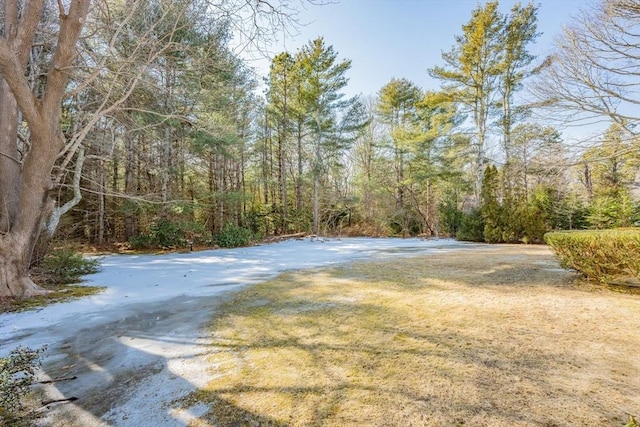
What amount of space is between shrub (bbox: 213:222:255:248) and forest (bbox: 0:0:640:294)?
0.10 meters

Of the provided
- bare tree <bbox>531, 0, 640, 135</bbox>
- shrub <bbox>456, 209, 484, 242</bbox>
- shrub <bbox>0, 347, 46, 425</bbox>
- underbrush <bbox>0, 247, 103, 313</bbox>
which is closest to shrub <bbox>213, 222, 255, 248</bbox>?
underbrush <bbox>0, 247, 103, 313</bbox>

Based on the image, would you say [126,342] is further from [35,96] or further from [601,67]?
[601,67]

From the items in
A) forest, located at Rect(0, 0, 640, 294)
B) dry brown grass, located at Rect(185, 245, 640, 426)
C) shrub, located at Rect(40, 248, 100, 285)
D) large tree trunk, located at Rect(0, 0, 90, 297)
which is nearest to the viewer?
dry brown grass, located at Rect(185, 245, 640, 426)

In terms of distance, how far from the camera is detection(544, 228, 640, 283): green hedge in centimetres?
319

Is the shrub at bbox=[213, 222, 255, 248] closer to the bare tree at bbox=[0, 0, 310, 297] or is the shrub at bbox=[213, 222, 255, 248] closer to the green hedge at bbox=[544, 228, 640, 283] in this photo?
the bare tree at bbox=[0, 0, 310, 297]

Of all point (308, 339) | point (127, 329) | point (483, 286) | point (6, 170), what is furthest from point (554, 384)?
point (6, 170)

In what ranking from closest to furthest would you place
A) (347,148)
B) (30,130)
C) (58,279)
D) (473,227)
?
(30,130) < (58,279) < (473,227) < (347,148)

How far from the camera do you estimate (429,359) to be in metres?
1.86

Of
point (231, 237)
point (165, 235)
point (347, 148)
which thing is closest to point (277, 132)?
point (347, 148)

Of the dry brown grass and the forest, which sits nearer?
the dry brown grass

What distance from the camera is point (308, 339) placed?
2.24m

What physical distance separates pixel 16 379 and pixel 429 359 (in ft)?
8.67

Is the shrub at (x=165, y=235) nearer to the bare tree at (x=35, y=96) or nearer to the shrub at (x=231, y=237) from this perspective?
the shrub at (x=231, y=237)

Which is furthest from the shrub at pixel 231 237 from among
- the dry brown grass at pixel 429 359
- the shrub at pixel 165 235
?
the dry brown grass at pixel 429 359
